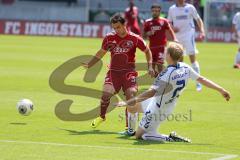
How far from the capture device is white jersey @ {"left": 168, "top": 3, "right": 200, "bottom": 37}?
74.5 ft

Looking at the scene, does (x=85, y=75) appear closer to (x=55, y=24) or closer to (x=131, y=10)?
(x=131, y=10)

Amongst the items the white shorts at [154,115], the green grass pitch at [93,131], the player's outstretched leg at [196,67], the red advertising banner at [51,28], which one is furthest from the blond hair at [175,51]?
the red advertising banner at [51,28]

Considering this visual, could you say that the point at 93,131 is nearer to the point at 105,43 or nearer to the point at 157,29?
the point at 105,43

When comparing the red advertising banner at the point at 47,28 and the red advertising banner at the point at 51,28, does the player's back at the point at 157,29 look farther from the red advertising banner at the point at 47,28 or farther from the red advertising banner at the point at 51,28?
the red advertising banner at the point at 47,28

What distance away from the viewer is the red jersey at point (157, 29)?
68.2 ft

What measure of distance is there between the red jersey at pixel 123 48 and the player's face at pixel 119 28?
13 centimetres

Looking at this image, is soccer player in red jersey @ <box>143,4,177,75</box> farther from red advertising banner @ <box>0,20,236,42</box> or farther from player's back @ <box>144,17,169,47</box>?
red advertising banner @ <box>0,20,236,42</box>

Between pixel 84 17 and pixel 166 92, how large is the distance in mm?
43978

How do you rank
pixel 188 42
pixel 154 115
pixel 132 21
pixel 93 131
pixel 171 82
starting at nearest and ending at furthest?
pixel 171 82, pixel 154 115, pixel 93 131, pixel 188 42, pixel 132 21

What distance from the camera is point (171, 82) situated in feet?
40.6

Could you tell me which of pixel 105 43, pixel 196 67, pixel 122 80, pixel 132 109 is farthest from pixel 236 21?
pixel 132 109

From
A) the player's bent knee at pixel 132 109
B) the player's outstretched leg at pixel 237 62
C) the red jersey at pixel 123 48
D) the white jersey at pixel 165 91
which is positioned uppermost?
the red jersey at pixel 123 48

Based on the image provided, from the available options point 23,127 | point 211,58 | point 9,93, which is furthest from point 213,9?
point 23,127

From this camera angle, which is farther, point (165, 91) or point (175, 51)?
point (165, 91)
